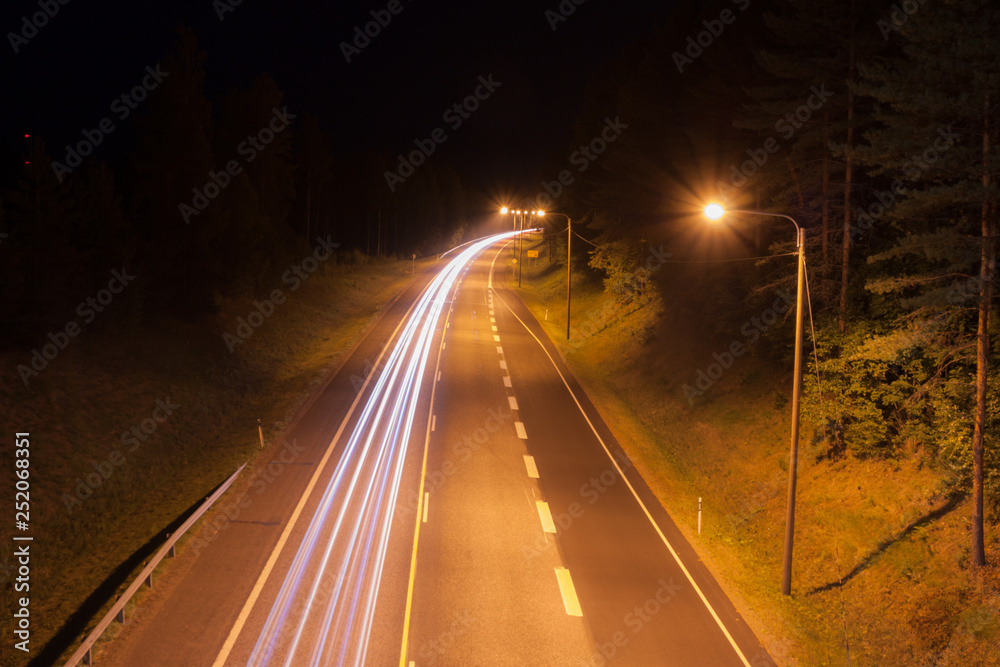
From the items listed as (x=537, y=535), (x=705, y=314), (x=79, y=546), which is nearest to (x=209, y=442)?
(x=79, y=546)

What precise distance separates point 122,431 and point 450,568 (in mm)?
15289

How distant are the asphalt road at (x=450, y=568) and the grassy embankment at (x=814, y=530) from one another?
1.17 m

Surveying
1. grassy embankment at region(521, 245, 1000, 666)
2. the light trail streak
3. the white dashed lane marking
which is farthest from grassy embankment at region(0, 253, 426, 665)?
grassy embankment at region(521, 245, 1000, 666)

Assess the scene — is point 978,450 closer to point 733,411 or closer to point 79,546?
point 733,411

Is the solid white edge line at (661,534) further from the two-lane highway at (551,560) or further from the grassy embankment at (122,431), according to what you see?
the grassy embankment at (122,431)

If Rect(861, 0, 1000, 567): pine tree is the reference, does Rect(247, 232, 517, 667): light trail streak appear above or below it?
below

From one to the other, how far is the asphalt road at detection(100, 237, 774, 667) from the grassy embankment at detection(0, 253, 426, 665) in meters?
1.87

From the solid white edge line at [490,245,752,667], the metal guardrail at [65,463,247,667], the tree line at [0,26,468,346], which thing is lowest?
the metal guardrail at [65,463,247,667]

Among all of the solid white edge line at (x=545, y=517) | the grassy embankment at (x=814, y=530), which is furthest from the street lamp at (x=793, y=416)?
the solid white edge line at (x=545, y=517)

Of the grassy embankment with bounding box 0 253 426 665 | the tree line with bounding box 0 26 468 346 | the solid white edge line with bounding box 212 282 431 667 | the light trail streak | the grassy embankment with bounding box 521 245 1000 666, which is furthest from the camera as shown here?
the tree line with bounding box 0 26 468 346

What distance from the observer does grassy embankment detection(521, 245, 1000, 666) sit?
12172 millimetres

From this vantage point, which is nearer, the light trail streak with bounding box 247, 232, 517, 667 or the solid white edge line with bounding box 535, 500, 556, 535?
the light trail streak with bounding box 247, 232, 517, 667

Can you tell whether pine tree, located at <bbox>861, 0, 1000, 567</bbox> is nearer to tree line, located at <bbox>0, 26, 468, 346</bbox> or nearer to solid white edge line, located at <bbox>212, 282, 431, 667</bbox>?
solid white edge line, located at <bbox>212, 282, 431, 667</bbox>

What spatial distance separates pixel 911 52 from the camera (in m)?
12.9
